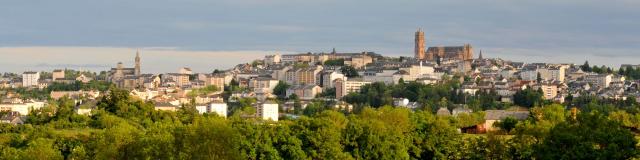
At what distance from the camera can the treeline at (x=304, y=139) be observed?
106 feet

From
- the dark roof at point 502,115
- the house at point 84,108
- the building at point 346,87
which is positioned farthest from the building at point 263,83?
the dark roof at point 502,115

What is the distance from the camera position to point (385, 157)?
42781 mm

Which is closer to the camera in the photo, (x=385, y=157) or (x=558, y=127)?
(x=558, y=127)

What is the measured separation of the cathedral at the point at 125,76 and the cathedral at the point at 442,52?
44.5 metres

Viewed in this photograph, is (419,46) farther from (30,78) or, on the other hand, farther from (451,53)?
(30,78)

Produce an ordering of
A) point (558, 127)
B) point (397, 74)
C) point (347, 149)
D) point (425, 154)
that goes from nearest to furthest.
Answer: point (558, 127) < point (347, 149) < point (425, 154) < point (397, 74)

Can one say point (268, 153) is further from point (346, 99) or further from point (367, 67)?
point (367, 67)

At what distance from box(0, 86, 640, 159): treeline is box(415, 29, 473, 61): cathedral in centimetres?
12716

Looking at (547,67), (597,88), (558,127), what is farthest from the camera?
(547,67)

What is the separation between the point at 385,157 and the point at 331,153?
250 cm

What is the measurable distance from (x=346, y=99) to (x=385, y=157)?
79973 millimetres

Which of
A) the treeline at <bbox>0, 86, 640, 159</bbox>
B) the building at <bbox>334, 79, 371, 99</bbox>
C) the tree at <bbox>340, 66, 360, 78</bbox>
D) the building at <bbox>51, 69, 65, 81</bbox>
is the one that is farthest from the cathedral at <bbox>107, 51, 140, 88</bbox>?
the treeline at <bbox>0, 86, 640, 159</bbox>

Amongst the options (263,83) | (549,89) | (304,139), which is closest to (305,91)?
(263,83)

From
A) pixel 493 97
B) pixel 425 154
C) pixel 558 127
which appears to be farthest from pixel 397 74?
pixel 558 127
